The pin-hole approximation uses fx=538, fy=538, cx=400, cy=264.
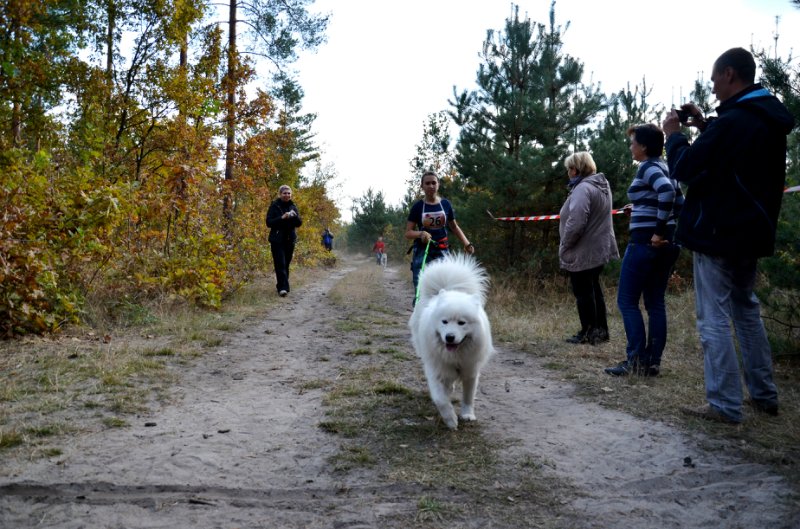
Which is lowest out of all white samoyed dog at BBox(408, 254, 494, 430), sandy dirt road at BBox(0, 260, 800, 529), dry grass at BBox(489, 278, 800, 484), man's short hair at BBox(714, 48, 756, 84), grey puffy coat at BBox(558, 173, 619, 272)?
sandy dirt road at BBox(0, 260, 800, 529)

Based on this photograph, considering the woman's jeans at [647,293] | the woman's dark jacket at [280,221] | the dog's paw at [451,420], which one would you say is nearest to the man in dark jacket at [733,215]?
the woman's jeans at [647,293]

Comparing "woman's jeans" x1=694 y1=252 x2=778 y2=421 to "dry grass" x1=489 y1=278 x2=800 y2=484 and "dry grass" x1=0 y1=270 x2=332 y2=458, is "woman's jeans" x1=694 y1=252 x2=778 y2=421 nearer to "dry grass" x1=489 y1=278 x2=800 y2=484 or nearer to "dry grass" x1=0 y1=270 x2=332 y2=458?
"dry grass" x1=489 y1=278 x2=800 y2=484

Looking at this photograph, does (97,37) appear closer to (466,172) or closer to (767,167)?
(466,172)

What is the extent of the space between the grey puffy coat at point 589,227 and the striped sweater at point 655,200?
0.95m

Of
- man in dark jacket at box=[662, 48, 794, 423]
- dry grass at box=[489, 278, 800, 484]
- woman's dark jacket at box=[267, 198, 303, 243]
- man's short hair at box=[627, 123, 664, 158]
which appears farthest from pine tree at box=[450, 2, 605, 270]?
man in dark jacket at box=[662, 48, 794, 423]

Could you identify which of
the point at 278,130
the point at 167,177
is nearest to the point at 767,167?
the point at 167,177

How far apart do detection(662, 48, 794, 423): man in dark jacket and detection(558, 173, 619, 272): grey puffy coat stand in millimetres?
2005

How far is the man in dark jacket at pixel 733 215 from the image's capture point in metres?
3.13

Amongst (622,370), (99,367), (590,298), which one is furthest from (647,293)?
(99,367)

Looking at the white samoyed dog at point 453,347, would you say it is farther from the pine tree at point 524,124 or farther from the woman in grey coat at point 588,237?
the pine tree at point 524,124

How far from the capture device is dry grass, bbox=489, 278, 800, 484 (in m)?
3.01

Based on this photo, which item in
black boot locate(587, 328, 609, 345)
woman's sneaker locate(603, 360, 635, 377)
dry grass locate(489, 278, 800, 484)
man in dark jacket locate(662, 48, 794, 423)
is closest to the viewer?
dry grass locate(489, 278, 800, 484)

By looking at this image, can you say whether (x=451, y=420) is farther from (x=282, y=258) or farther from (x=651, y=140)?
(x=282, y=258)

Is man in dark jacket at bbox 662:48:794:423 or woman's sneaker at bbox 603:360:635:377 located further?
woman's sneaker at bbox 603:360:635:377
